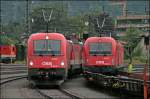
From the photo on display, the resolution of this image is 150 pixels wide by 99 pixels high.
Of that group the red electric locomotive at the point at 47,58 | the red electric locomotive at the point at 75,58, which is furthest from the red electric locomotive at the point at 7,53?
the red electric locomotive at the point at 47,58

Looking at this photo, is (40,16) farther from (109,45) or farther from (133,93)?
(133,93)

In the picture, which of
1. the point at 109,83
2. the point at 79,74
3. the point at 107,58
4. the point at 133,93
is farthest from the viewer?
the point at 79,74

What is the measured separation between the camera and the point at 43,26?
2418 inches

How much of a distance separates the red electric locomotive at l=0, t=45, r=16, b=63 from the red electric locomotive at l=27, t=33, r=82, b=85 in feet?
129

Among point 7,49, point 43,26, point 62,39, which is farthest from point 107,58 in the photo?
point 7,49

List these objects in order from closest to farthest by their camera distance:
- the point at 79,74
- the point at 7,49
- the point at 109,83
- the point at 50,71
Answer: the point at 109,83 → the point at 50,71 → the point at 79,74 → the point at 7,49

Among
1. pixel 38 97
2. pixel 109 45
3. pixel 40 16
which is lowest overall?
pixel 38 97

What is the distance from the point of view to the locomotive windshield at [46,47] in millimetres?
28172

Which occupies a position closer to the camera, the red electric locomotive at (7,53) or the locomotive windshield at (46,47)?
the locomotive windshield at (46,47)

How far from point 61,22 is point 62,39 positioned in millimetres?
43969

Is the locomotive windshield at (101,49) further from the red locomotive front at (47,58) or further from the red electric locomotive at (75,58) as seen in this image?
the red locomotive front at (47,58)

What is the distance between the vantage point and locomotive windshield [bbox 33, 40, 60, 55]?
2817 centimetres

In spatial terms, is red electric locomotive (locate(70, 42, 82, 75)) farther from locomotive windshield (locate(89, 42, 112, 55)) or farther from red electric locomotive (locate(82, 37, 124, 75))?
locomotive windshield (locate(89, 42, 112, 55))

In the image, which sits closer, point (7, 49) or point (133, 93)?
point (133, 93)
